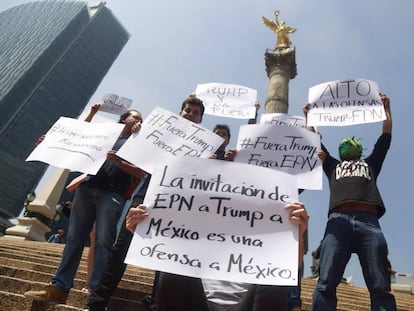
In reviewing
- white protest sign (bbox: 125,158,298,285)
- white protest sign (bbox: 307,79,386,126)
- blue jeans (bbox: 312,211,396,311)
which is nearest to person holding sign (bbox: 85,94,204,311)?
white protest sign (bbox: 125,158,298,285)

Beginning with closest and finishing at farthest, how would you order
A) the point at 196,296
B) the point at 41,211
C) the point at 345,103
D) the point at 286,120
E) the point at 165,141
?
the point at 196,296 → the point at 165,141 → the point at 345,103 → the point at 286,120 → the point at 41,211

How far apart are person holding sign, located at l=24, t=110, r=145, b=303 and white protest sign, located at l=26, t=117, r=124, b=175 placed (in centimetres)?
14

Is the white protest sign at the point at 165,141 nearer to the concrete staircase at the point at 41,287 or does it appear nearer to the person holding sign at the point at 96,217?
the person holding sign at the point at 96,217

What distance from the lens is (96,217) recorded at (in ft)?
10.4

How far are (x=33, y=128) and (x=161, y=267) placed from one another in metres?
73.3

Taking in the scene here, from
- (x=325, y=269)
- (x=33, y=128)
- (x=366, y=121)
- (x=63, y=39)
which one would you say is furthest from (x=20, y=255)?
(x=63, y=39)

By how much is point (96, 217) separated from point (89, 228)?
13 centimetres

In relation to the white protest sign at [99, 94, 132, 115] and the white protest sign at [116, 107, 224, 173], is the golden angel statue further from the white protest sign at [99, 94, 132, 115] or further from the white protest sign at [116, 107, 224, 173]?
the white protest sign at [116, 107, 224, 173]

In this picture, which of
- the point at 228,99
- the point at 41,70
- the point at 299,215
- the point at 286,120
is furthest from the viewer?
the point at 41,70

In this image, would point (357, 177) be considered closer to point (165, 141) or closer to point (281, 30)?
point (165, 141)

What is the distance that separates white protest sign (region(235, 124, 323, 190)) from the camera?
3.20 meters

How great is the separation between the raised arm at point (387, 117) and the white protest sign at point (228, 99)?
167cm

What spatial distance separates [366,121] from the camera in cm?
379

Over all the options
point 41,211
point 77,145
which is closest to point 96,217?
point 77,145
